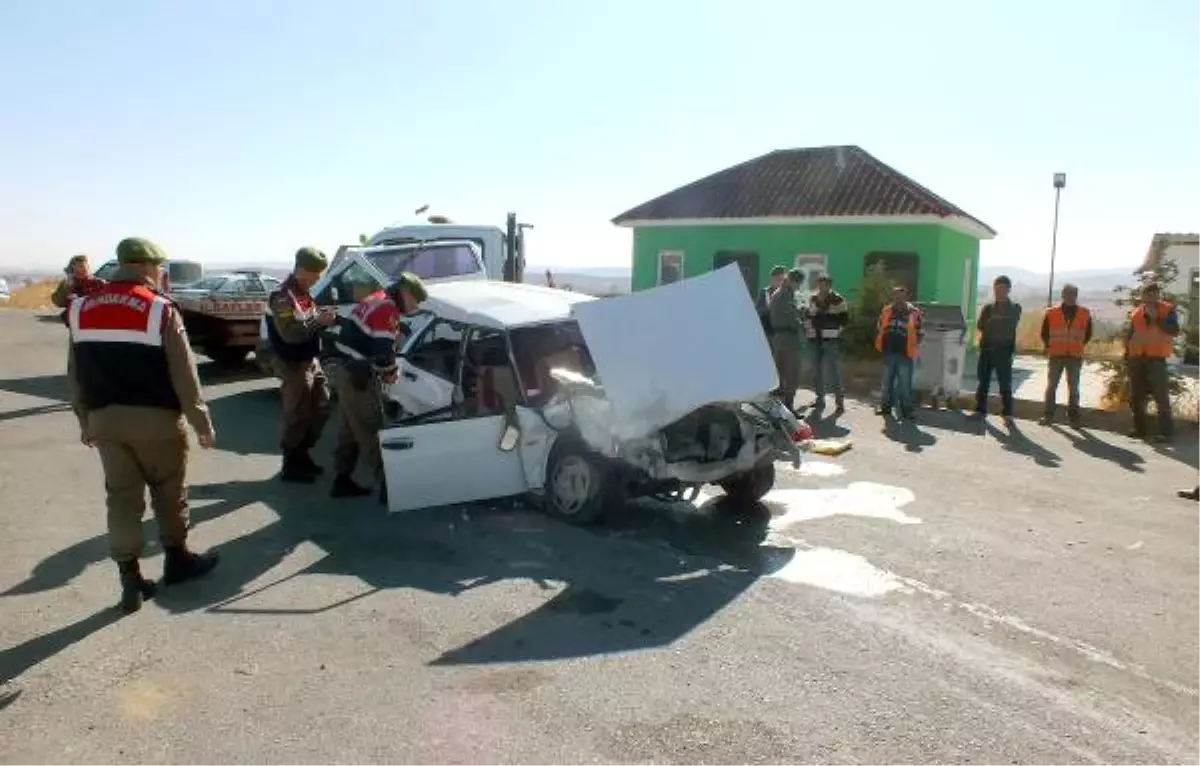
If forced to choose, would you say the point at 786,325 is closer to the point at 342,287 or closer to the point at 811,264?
the point at 342,287

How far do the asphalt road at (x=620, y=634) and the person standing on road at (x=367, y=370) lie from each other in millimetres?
347

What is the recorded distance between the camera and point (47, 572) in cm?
494

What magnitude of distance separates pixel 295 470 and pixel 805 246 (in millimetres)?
13133

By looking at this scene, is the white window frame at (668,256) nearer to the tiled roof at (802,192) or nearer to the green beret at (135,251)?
the tiled roof at (802,192)

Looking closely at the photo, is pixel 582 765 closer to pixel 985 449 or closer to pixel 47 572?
pixel 47 572

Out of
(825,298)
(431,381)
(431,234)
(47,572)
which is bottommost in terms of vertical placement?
Result: (47,572)

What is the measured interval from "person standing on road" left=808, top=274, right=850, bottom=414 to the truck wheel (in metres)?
8.34

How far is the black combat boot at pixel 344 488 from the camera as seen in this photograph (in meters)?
6.68

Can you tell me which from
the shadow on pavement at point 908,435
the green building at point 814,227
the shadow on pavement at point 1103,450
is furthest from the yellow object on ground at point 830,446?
the green building at point 814,227

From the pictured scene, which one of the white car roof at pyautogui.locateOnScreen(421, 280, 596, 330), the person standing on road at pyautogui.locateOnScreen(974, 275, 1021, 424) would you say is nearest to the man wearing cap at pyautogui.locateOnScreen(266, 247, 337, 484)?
the white car roof at pyautogui.locateOnScreen(421, 280, 596, 330)

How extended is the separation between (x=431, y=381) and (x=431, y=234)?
18.5 feet

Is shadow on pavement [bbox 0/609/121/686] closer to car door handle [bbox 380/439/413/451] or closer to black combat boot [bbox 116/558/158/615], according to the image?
black combat boot [bbox 116/558/158/615]

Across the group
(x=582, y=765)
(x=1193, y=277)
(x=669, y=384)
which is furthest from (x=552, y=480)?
(x=1193, y=277)

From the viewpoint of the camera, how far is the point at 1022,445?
923 centimetres
